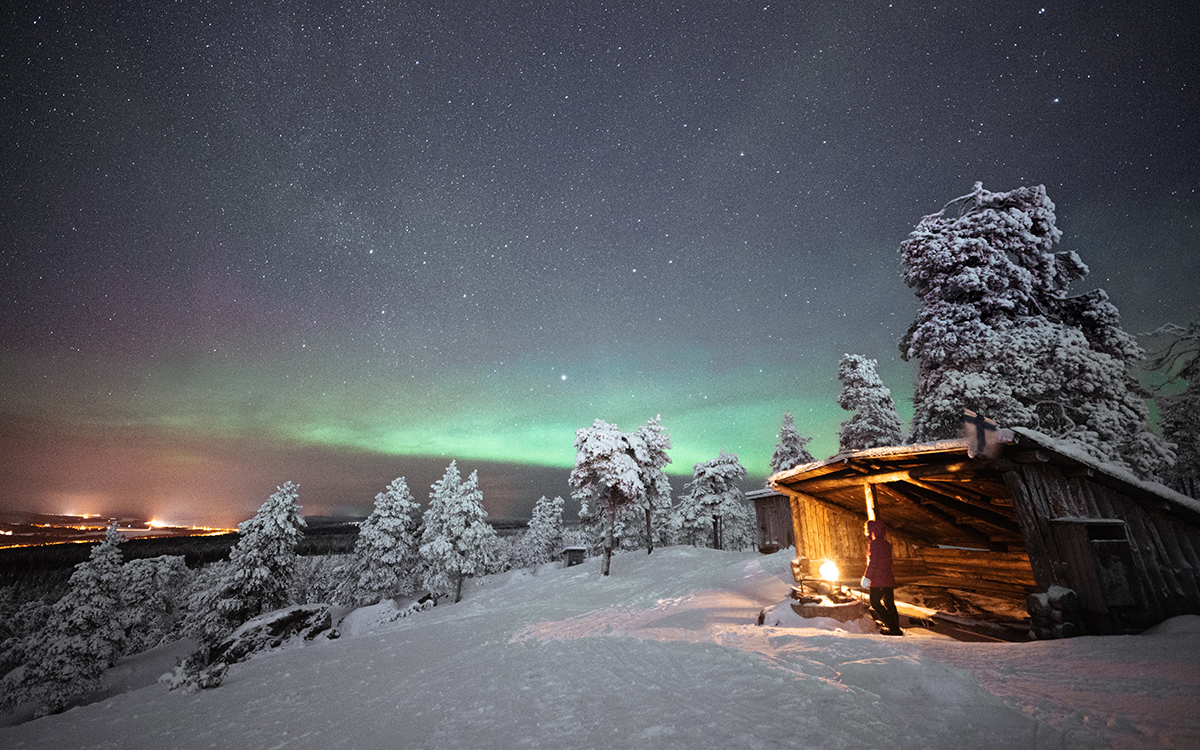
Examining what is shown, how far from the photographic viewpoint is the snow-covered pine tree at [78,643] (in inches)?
776

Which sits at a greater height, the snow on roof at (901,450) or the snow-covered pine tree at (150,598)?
the snow on roof at (901,450)

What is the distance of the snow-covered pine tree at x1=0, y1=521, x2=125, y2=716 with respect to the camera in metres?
19.7

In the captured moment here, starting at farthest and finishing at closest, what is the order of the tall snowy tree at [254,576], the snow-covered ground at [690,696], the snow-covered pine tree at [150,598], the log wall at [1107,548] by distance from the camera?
the snow-covered pine tree at [150,598]
the tall snowy tree at [254,576]
the log wall at [1107,548]
the snow-covered ground at [690,696]

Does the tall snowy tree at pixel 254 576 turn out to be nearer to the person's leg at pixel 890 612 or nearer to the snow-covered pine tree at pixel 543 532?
the person's leg at pixel 890 612

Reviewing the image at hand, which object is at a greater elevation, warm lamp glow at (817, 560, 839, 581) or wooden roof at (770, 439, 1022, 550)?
wooden roof at (770, 439, 1022, 550)

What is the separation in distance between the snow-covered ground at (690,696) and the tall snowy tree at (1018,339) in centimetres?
895

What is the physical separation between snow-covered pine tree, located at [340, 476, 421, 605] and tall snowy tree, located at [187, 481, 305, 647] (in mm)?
8078

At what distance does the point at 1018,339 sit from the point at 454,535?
34772 millimetres

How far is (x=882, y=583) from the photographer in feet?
26.5

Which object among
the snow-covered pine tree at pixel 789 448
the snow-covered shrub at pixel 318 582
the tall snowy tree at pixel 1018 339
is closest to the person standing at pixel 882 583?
the tall snowy tree at pixel 1018 339

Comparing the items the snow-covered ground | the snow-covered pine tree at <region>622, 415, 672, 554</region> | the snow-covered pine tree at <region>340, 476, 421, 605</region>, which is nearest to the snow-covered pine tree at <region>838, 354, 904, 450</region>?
the snow-covered pine tree at <region>622, 415, 672, 554</region>

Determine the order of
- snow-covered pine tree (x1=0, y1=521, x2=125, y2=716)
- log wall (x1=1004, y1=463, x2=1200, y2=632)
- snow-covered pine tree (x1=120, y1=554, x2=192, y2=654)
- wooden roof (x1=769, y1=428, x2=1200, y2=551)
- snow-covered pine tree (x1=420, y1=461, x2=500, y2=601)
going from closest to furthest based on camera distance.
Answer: log wall (x1=1004, y1=463, x2=1200, y2=632) → wooden roof (x1=769, y1=428, x2=1200, y2=551) → snow-covered pine tree (x1=0, y1=521, x2=125, y2=716) → snow-covered pine tree (x1=120, y1=554, x2=192, y2=654) → snow-covered pine tree (x1=420, y1=461, x2=500, y2=601)

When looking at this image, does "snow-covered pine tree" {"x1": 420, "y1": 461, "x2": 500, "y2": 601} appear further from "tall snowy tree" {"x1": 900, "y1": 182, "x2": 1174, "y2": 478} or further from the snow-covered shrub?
"tall snowy tree" {"x1": 900, "y1": 182, "x2": 1174, "y2": 478}

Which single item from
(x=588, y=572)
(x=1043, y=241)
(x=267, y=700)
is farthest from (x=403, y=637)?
(x=1043, y=241)
